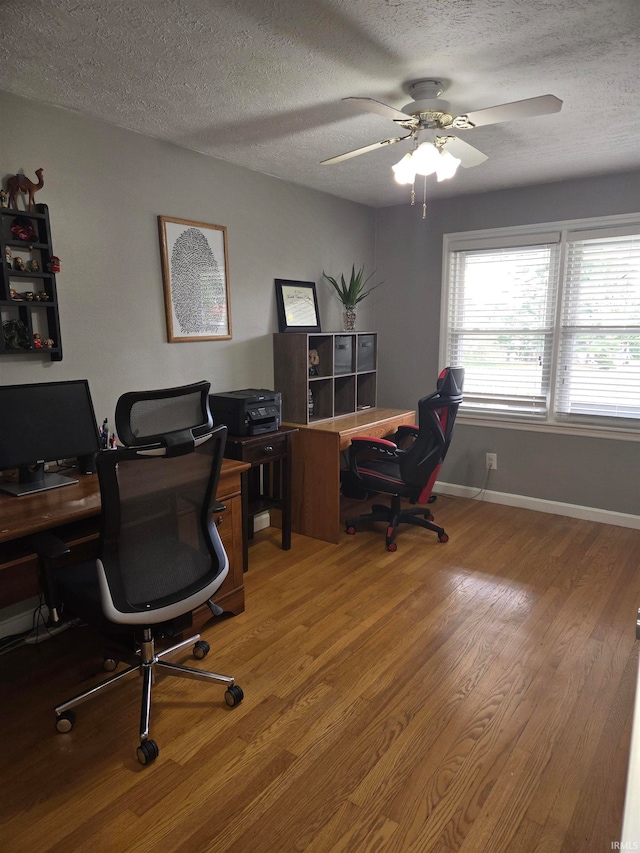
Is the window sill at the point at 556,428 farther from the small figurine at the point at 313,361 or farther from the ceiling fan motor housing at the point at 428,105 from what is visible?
the ceiling fan motor housing at the point at 428,105

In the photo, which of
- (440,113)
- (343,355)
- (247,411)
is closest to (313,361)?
(343,355)

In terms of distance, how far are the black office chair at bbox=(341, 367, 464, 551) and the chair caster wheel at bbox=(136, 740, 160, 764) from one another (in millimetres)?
1984

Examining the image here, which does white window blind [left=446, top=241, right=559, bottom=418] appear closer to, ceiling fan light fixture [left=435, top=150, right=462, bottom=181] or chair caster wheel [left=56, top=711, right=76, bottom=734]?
ceiling fan light fixture [left=435, top=150, right=462, bottom=181]

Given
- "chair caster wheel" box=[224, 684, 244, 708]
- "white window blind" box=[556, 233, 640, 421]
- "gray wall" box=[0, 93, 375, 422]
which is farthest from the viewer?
"white window blind" box=[556, 233, 640, 421]

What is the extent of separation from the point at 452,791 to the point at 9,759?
4.77ft

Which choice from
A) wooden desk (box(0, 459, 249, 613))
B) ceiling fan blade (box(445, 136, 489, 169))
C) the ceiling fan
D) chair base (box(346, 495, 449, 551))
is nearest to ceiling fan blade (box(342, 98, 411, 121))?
the ceiling fan

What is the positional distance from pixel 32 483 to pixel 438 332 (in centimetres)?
332

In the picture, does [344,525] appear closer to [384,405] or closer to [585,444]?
[384,405]

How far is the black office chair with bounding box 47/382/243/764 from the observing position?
5.57 ft

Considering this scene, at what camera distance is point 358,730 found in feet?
6.32

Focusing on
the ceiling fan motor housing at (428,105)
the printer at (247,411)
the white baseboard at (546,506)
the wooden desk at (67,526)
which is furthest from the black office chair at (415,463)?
the ceiling fan motor housing at (428,105)

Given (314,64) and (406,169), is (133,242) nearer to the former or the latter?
(314,64)

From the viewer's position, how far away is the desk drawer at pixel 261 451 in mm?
3078

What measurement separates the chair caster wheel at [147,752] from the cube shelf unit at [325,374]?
229 cm
